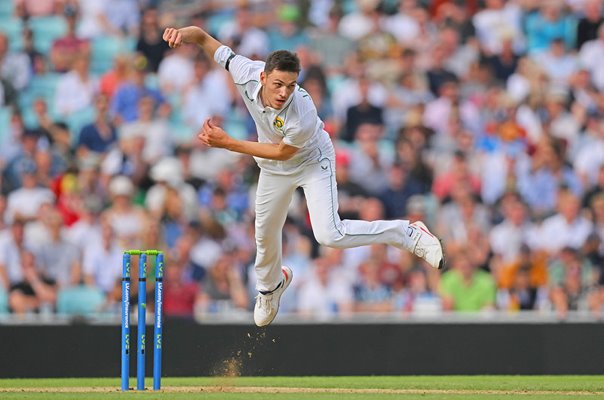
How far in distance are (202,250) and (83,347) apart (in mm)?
2590

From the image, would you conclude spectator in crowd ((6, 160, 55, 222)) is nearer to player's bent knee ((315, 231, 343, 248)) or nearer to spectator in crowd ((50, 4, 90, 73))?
spectator in crowd ((50, 4, 90, 73))

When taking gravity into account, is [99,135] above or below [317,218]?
above

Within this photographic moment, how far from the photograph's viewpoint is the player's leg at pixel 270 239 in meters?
10.0

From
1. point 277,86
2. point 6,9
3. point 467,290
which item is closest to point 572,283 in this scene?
point 467,290

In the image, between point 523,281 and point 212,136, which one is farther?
point 523,281

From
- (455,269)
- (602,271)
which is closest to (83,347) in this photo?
(455,269)

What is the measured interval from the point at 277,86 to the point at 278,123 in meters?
0.33

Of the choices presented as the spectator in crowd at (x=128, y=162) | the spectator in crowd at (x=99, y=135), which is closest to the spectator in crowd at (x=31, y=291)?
the spectator in crowd at (x=128, y=162)

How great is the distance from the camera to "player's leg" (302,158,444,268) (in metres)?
9.79

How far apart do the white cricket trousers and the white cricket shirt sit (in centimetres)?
8

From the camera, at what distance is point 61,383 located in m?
11.0

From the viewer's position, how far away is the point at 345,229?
9797 mm

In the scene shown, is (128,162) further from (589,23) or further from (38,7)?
(589,23)

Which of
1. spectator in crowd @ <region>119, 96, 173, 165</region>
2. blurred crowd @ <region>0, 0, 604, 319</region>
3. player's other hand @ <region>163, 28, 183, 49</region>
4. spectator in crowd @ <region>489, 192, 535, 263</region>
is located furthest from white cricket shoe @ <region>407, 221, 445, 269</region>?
spectator in crowd @ <region>119, 96, 173, 165</region>
